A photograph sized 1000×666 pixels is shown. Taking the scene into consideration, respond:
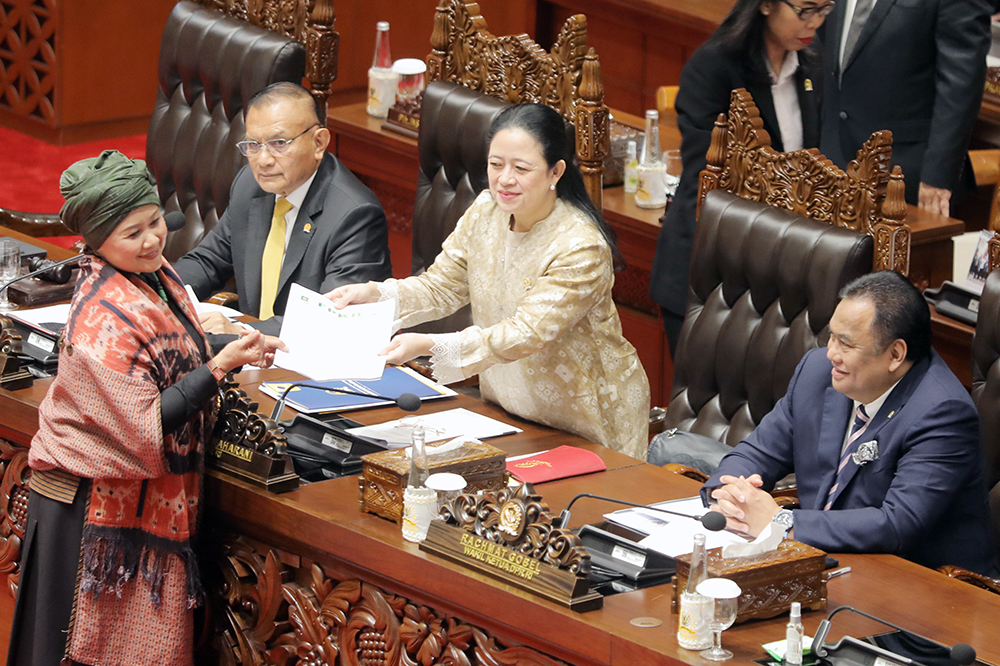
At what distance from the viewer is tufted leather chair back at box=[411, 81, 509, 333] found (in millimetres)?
3730

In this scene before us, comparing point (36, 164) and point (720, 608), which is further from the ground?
point (720, 608)

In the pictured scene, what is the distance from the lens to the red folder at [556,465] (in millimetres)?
2744

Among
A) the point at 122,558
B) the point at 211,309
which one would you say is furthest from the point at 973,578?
the point at 211,309

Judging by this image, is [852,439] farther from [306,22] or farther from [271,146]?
[306,22]

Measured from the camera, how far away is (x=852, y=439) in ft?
8.89

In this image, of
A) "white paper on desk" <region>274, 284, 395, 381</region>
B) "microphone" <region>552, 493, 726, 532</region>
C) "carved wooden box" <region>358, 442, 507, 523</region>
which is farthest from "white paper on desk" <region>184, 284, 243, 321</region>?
"microphone" <region>552, 493, 726, 532</region>

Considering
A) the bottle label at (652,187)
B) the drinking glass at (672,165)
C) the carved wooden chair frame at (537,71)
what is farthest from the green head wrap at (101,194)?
the drinking glass at (672,165)

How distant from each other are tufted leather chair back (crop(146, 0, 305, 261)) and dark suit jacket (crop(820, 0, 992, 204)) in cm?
164

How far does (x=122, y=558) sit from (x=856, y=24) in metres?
2.74

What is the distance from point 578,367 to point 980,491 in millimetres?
872

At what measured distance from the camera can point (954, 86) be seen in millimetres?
4086

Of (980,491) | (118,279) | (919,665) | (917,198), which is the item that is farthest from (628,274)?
(919,665)

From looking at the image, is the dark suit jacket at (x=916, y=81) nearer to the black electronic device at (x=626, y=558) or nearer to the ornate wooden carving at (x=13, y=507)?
the black electronic device at (x=626, y=558)

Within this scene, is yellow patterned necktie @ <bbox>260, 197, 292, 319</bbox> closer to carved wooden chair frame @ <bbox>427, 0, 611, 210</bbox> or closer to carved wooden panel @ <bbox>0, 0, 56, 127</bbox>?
carved wooden chair frame @ <bbox>427, 0, 611, 210</bbox>
